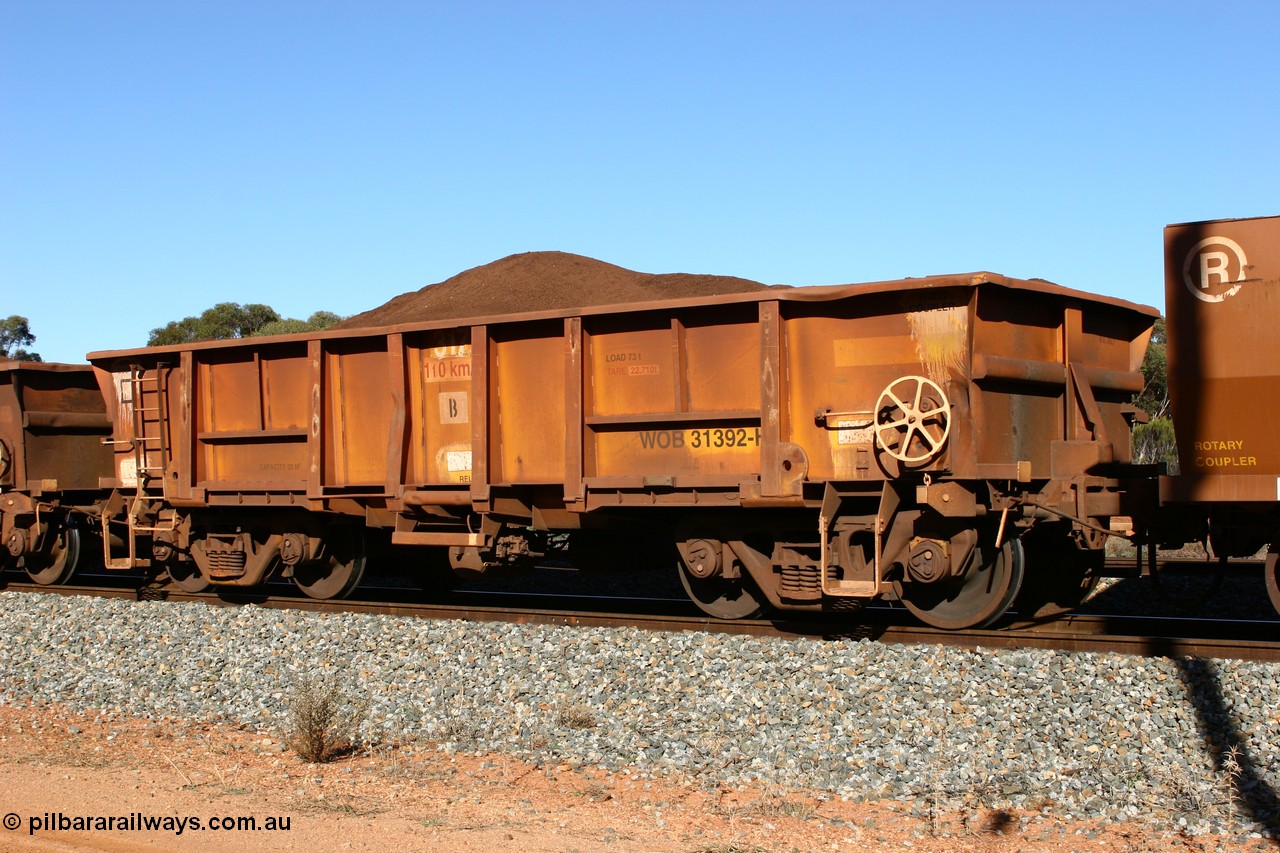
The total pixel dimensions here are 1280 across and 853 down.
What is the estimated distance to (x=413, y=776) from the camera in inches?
293

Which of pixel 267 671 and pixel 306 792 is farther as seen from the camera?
pixel 267 671

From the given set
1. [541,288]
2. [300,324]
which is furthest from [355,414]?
Result: [300,324]

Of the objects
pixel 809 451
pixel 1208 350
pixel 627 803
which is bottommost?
pixel 627 803

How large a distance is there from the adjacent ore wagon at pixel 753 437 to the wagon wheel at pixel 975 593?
2 centimetres

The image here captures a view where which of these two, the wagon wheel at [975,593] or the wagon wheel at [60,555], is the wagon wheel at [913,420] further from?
the wagon wheel at [60,555]

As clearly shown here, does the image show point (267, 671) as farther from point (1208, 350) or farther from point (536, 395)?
point (1208, 350)

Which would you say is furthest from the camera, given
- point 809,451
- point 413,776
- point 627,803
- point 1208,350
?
point 809,451

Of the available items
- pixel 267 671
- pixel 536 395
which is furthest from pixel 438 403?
pixel 267 671

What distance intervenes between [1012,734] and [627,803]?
7.75ft

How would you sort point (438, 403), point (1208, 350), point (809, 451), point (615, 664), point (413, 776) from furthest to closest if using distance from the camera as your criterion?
point (438, 403) < point (809, 451) < point (615, 664) < point (1208, 350) < point (413, 776)

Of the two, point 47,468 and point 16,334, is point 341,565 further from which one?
point 16,334

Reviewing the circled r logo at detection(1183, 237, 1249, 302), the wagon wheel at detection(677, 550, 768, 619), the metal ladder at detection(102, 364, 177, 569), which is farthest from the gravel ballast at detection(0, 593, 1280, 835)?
the metal ladder at detection(102, 364, 177, 569)

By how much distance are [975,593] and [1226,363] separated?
8.93 feet

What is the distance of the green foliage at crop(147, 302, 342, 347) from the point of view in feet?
208
